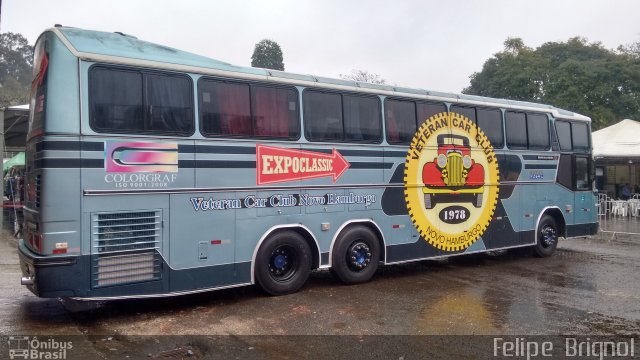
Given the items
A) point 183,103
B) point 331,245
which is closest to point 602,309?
point 331,245

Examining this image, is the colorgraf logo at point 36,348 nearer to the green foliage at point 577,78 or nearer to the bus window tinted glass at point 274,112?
the bus window tinted glass at point 274,112

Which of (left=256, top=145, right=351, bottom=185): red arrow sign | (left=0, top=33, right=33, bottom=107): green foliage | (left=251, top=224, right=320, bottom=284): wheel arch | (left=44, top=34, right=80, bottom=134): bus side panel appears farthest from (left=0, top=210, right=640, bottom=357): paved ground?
(left=0, top=33, right=33, bottom=107): green foliage

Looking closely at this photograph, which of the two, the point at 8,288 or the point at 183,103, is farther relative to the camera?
the point at 8,288

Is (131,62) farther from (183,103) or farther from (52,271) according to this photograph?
(52,271)

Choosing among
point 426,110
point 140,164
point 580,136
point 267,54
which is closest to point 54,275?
point 140,164

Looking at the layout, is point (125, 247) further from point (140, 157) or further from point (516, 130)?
point (516, 130)

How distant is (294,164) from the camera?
27.3 ft

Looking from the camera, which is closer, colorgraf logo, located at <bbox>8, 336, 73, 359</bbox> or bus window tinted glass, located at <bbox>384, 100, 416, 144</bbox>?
colorgraf logo, located at <bbox>8, 336, 73, 359</bbox>

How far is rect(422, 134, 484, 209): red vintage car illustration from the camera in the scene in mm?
10234

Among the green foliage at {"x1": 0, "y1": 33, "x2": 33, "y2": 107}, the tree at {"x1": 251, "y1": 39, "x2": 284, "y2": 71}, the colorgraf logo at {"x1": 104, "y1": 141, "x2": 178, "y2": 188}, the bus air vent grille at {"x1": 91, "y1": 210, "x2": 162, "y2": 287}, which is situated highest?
the green foliage at {"x1": 0, "y1": 33, "x2": 33, "y2": 107}

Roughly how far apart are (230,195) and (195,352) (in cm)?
252

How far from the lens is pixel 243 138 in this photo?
7793 mm

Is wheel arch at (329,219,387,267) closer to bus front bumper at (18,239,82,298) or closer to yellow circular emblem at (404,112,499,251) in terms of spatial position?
yellow circular emblem at (404,112,499,251)

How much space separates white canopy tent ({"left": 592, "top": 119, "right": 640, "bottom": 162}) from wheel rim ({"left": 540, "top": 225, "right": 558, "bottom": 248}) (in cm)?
985
